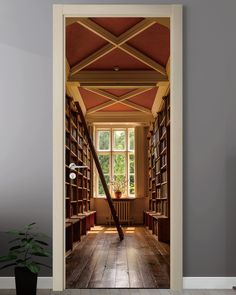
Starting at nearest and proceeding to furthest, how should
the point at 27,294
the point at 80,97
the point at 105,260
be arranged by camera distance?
the point at 27,294
the point at 105,260
the point at 80,97

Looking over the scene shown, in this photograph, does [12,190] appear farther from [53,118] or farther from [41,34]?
[41,34]

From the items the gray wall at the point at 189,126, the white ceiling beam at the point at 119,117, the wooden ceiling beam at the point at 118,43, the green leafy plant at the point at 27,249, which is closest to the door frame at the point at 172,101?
the gray wall at the point at 189,126

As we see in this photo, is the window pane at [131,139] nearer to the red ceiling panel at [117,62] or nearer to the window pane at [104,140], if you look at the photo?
the window pane at [104,140]

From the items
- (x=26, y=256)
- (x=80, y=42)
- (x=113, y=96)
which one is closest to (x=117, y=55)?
(x=80, y=42)

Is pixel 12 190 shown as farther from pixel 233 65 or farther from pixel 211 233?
pixel 233 65

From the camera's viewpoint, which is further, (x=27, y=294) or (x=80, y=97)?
(x=80, y=97)

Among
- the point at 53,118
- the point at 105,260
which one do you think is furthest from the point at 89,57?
the point at 53,118

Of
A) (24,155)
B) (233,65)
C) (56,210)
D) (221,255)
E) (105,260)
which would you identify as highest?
(233,65)

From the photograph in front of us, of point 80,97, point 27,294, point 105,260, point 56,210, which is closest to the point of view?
point 27,294

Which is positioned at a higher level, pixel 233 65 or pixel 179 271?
pixel 233 65
